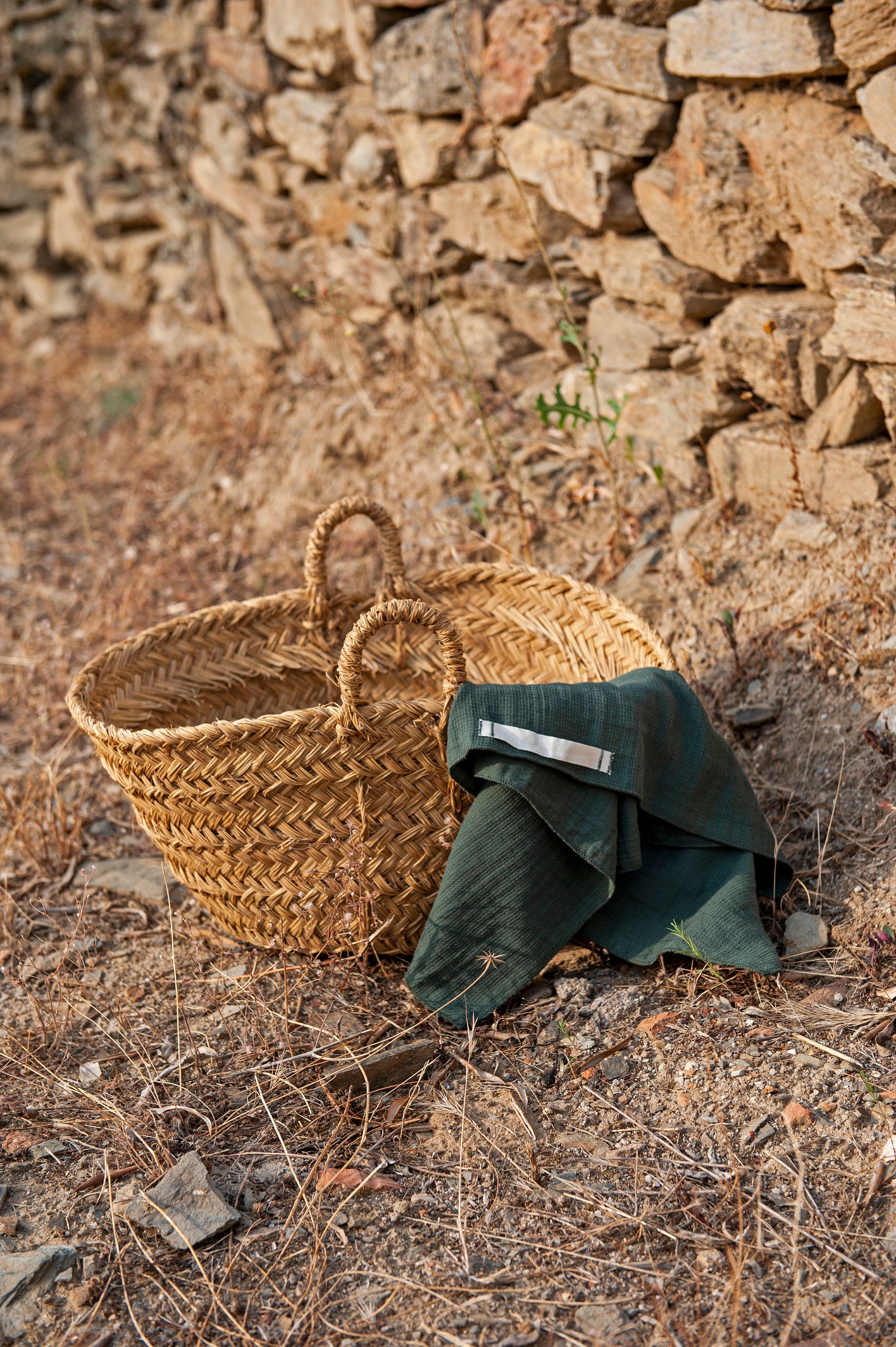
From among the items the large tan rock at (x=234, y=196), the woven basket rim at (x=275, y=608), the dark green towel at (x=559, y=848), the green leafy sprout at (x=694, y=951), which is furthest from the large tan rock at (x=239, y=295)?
the green leafy sprout at (x=694, y=951)

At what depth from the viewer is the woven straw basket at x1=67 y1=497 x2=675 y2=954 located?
205 centimetres

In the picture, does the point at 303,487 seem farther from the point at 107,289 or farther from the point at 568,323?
the point at 107,289

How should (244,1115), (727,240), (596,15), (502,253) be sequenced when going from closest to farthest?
1. (244,1115)
2. (727,240)
3. (596,15)
4. (502,253)

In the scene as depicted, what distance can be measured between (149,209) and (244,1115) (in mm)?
4715

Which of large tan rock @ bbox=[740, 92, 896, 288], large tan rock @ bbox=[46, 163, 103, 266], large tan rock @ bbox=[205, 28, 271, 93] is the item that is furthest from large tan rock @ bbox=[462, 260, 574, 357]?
large tan rock @ bbox=[46, 163, 103, 266]

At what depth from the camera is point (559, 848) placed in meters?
2.10

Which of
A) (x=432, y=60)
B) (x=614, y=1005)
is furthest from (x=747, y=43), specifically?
(x=614, y=1005)

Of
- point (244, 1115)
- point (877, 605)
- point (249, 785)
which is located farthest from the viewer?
point (877, 605)

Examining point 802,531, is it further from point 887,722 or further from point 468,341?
point 468,341

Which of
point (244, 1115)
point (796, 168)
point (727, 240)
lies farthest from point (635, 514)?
point (244, 1115)

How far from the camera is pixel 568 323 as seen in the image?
10.7ft

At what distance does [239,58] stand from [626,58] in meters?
2.17

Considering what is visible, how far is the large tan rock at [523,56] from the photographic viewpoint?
3.14m

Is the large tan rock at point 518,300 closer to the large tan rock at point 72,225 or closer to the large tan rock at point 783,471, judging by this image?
the large tan rock at point 783,471
